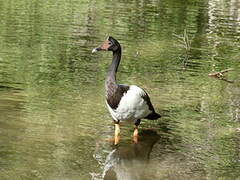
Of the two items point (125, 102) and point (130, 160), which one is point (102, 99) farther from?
point (130, 160)

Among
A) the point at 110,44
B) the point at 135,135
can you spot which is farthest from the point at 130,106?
the point at 110,44

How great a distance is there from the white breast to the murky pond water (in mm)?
571

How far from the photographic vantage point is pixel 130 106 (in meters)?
10.3

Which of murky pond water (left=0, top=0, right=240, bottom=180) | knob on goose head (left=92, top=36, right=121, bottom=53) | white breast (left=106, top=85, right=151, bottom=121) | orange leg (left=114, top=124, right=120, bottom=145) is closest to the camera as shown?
murky pond water (left=0, top=0, right=240, bottom=180)

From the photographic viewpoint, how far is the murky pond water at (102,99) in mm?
9664

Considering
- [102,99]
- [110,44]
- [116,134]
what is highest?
[110,44]

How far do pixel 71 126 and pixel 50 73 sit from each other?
4.68m

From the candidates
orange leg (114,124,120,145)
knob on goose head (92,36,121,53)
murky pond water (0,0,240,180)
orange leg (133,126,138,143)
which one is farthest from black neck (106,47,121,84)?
murky pond water (0,0,240,180)

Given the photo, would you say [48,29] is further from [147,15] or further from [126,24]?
[147,15]

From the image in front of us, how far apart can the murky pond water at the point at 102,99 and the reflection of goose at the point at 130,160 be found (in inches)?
0.7

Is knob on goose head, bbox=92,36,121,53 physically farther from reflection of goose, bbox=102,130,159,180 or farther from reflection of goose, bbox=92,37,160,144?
reflection of goose, bbox=102,130,159,180

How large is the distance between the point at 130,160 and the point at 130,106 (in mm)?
951

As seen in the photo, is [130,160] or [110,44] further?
[110,44]

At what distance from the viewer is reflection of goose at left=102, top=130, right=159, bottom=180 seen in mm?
9273
